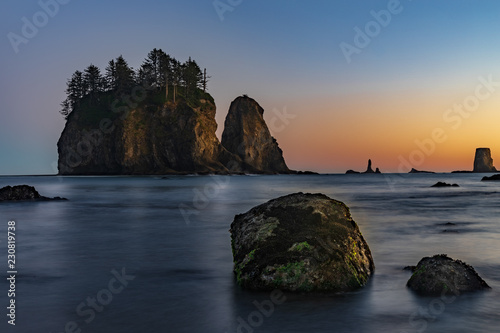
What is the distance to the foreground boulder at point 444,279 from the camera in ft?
25.4

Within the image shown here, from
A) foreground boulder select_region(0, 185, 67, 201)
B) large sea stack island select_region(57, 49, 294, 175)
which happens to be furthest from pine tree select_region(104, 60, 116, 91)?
foreground boulder select_region(0, 185, 67, 201)

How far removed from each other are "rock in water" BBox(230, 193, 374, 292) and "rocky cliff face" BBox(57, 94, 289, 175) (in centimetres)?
11098

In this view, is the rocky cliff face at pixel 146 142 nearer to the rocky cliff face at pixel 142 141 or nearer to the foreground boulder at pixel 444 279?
the rocky cliff face at pixel 142 141

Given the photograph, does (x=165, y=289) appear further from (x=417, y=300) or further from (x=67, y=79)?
(x=67, y=79)

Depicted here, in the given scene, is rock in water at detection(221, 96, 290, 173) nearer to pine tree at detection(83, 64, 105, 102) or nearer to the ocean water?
pine tree at detection(83, 64, 105, 102)

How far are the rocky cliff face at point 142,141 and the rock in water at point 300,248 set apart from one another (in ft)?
364

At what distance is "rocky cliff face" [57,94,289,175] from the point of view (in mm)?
120500

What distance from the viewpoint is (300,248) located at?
8242 mm

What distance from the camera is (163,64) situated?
132000mm

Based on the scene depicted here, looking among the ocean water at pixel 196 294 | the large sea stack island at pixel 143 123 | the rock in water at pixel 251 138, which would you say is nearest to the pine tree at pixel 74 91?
the large sea stack island at pixel 143 123

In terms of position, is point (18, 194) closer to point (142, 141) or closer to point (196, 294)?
point (196, 294)

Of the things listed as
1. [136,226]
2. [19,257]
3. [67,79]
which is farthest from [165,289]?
[67,79]

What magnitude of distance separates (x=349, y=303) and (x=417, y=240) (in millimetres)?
8963

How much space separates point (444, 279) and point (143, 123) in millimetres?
119425
